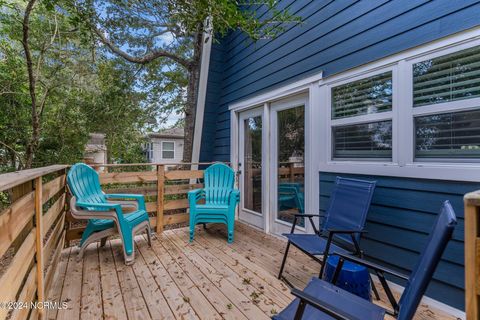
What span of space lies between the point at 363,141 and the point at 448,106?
74cm

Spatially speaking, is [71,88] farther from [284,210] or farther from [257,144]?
[284,210]

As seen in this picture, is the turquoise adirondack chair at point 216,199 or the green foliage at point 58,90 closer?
the turquoise adirondack chair at point 216,199

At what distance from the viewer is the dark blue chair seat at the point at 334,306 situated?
1.24 metres

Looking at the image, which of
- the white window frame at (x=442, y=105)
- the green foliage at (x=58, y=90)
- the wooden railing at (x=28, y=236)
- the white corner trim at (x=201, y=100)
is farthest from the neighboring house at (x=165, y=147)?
the white window frame at (x=442, y=105)

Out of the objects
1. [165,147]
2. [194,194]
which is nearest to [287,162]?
[194,194]

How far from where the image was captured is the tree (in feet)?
8.51

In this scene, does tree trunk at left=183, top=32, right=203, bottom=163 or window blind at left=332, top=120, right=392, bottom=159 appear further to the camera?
tree trunk at left=183, top=32, right=203, bottom=163

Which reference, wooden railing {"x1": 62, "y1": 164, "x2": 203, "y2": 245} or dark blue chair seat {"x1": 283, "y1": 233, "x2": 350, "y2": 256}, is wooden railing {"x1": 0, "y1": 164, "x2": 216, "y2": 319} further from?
dark blue chair seat {"x1": 283, "y1": 233, "x2": 350, "y2": 256}

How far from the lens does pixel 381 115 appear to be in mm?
2355

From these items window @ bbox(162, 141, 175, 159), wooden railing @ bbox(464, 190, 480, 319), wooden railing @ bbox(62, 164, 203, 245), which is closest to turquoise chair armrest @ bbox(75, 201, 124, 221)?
wooden railing @ bbox(62, 164, 203, 245)

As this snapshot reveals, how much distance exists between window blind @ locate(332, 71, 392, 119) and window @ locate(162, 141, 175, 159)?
12.6 metres

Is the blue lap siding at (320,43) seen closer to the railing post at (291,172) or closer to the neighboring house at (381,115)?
the neighboring house at (381,115)

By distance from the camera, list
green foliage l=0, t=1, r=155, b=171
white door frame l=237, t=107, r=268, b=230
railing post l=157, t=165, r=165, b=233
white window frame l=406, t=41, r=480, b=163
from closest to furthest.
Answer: white window frame l=406, t=41, r=480, b=163 → railing post l=157, t=165, r=165, b=233 → white door frame l=237, t=107, r=268, b=230 → green foliage l=0, t=1, r=155, b=171

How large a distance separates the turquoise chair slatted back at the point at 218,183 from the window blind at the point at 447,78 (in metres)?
2.54
